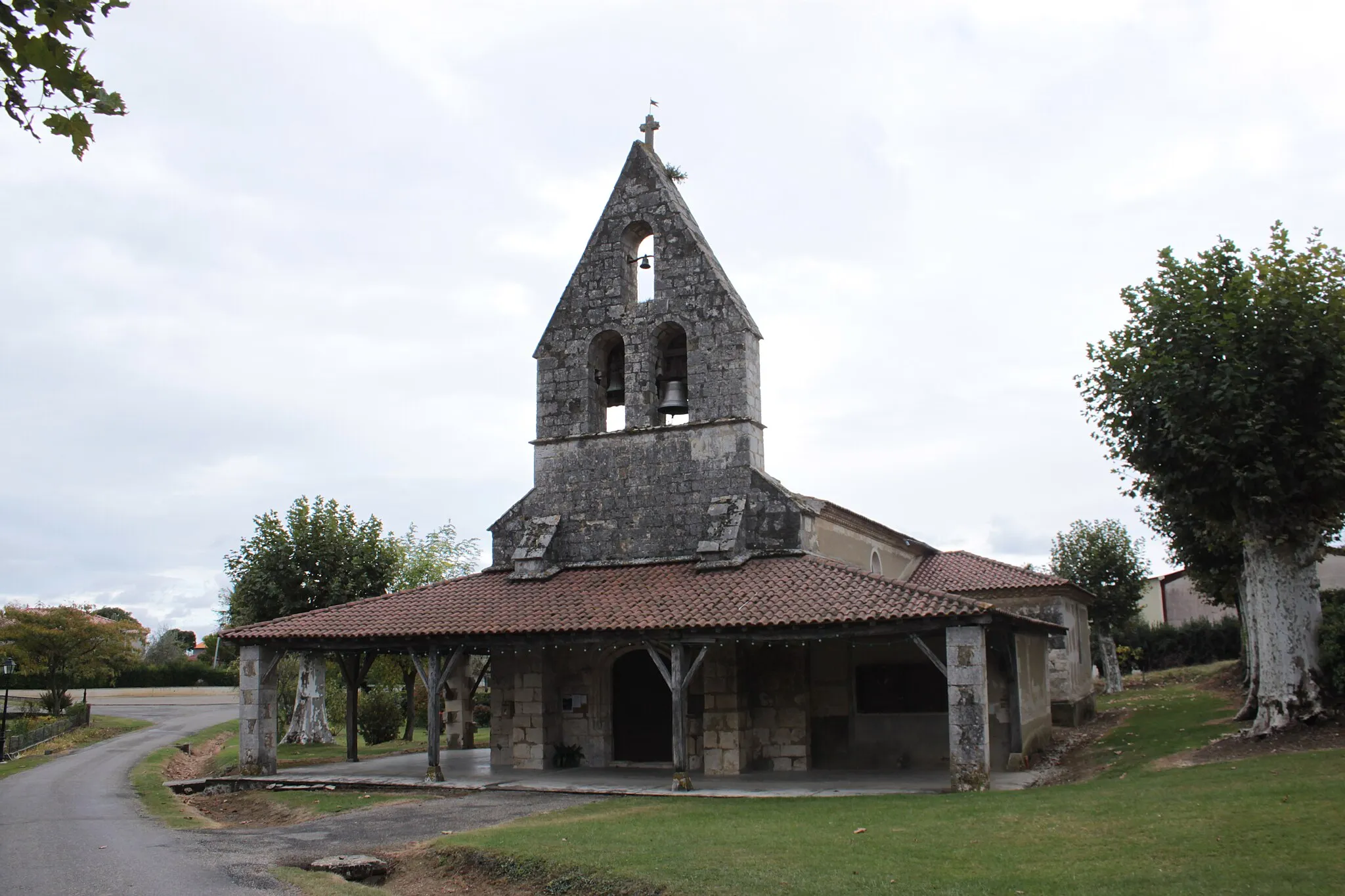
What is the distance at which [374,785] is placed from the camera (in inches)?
721

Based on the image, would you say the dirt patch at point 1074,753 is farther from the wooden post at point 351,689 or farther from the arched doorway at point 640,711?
the wooden post at point 351,689

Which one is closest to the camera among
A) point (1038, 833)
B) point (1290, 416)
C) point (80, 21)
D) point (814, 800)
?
point (80, 21)

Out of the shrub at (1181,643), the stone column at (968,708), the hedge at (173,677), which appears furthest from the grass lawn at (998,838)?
the hedge at (173,677)

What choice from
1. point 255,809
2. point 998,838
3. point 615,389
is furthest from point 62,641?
point 998,838

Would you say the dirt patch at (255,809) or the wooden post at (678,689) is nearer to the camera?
the dirt patch at (255,809)

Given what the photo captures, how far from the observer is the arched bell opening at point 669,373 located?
21.2m

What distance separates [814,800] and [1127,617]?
2464 centimetres

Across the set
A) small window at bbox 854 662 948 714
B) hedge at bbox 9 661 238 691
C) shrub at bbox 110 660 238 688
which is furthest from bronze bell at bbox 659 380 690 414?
shrub at bbox 110 660 238 688

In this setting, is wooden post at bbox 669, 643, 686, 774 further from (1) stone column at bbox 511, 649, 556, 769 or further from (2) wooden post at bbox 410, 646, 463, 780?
(2) wooden post at bbox 410, 646, 463, 780

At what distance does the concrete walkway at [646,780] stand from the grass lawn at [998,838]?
2.67 ft

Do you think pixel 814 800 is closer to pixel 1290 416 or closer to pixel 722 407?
pixel 722 407

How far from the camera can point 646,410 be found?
829 inches

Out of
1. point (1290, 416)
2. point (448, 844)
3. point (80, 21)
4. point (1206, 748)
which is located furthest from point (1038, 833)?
point (80, 21)

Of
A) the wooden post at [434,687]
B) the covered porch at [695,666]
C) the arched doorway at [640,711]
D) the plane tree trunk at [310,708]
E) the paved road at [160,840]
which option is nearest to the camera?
the paved road at [160,840]
